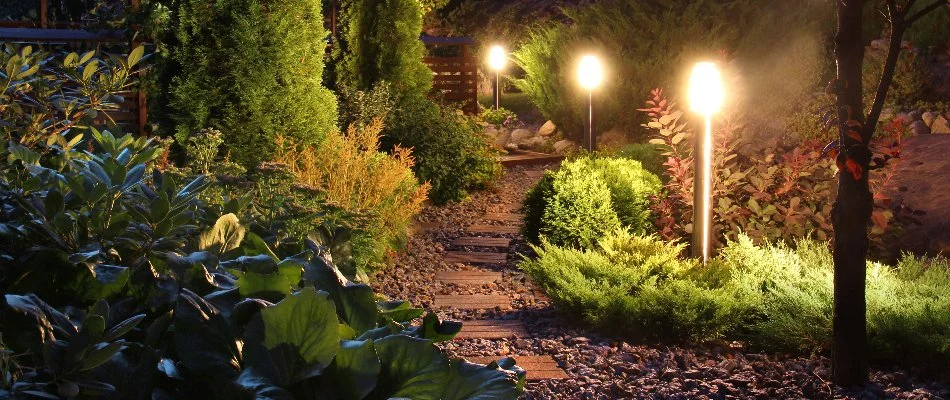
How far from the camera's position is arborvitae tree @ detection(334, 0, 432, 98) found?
1092 centimetres

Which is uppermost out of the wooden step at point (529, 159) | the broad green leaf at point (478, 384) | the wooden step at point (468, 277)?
the wooden step at point (529, 159)

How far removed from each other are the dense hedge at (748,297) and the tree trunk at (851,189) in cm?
43

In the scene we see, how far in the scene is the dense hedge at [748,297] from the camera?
14.4 feet

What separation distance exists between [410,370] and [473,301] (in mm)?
4658

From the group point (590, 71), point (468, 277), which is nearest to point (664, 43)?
point (590, 71)

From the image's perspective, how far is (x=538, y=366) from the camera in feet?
14.9

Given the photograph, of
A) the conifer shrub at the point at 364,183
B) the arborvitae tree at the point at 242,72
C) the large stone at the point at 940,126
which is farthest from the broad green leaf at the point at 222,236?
the large stone at the point at 940,126

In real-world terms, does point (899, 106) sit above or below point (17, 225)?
above

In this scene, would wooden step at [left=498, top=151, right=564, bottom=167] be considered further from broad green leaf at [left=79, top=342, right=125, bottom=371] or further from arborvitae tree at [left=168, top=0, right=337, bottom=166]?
broad green leaf at [left=79, top=342, right=125, bottom=371]

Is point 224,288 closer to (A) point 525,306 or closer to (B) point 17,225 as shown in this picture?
(B) point 17,225

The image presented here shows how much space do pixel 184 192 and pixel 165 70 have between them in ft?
20.2

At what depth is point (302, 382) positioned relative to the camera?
117 centimetres

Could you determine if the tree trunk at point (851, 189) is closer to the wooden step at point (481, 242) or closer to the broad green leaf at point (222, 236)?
the broad green leaf at point (222, 236)

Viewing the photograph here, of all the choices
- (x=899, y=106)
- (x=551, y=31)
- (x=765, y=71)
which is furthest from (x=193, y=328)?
(x=551, y=31)
